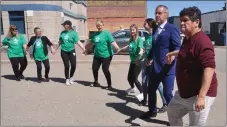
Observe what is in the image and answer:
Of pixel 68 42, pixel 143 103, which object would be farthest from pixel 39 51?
pixel 143 103

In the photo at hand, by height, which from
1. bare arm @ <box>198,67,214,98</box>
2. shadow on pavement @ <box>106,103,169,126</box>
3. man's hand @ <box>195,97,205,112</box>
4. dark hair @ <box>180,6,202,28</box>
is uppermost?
dark hair @ <box>180,6,202,28</box>

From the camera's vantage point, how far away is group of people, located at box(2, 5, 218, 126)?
9.33ft

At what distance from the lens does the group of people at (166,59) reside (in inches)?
112

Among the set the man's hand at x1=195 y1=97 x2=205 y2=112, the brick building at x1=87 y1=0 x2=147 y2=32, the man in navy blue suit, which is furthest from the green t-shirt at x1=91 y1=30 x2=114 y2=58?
the brick building at x1=87 y1=0 x2=147 y2=32

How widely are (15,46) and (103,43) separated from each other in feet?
9.36

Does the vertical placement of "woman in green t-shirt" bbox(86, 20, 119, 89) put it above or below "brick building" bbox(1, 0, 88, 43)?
below

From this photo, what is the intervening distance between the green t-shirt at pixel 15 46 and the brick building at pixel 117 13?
42558mm

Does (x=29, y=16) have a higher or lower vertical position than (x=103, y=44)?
higher

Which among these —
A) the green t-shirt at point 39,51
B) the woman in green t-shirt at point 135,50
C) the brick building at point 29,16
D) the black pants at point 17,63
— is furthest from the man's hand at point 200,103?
the brick building at point 29,16

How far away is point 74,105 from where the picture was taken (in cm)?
568

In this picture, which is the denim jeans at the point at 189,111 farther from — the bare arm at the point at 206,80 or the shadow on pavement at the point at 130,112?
the shadow on pavement at the point at 130,112

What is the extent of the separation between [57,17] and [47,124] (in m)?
19.0

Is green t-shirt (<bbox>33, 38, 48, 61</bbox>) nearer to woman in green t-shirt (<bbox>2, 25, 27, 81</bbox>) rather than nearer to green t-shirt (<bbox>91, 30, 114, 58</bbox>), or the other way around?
woman in green t-shirt (<bbox>2, 25, 27, 81</bbox>)

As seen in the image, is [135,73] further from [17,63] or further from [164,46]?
[17,63]
